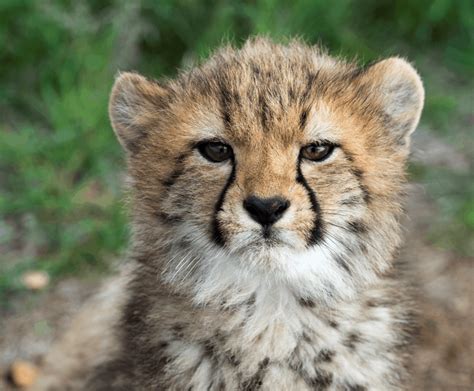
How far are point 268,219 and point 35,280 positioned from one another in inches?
62.3

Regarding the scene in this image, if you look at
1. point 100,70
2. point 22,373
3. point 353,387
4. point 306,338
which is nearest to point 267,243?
point 306,338

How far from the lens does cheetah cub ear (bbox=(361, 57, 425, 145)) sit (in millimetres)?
1981

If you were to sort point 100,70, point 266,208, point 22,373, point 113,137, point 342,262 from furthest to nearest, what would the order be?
1. point 100,70
2. point 113,137
3. point 22,373
4. point 342,262
5. point 266,208

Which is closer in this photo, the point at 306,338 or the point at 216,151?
the point at 216,151

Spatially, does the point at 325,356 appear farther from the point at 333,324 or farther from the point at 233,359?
the point at 233,359

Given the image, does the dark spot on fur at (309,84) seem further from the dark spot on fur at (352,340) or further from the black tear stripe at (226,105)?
the dark spot on fur at (352,340)

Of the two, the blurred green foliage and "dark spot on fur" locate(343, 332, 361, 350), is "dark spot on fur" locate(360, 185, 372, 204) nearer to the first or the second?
"dark spot on fur" locate(343, 332, 361, 350)

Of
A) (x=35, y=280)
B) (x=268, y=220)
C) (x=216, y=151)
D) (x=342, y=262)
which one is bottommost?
(x=35, y=280)

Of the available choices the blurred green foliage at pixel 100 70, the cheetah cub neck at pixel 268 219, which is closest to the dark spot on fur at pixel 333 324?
the cheetah cub neck at pixel 268 219

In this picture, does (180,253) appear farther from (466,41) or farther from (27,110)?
(466,41)

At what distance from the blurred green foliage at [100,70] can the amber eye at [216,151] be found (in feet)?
4.56

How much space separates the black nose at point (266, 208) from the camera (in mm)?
1702

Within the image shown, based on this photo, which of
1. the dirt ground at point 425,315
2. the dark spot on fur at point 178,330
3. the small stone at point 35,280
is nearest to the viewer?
the dark spot on fur at point 178,330

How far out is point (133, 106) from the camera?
6.86ft
